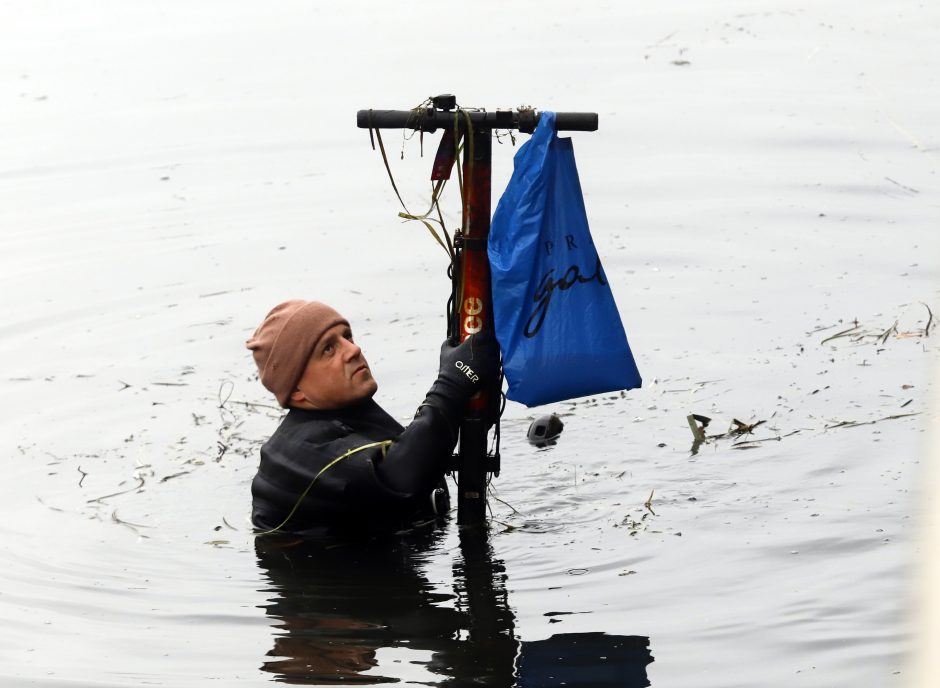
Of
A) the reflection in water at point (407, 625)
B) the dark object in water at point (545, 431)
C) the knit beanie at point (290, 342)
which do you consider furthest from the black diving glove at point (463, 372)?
the dark object in water at point (545, 431)

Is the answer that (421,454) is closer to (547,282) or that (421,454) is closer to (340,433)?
(340,433)

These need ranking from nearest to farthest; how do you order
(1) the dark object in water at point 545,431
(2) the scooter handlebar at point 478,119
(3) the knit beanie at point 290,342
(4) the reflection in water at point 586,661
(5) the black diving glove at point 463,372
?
(4) the reflection in water at point 586,661 < (2) the scooter handlebar at point 478,119 < (5) the black diving glove at point 463,372 < (3) the knit beanie at point 290,342 < (1) the dark object in water at point 545,431

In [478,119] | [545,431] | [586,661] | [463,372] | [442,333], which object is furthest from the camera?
[442,333]

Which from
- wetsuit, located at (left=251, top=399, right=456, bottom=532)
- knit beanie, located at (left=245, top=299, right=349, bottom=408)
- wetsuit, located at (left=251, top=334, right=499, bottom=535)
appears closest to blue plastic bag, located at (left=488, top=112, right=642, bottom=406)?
wetsuit, located at (left=251, top=334, right=499, bottom=535)

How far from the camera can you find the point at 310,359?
5.60 m

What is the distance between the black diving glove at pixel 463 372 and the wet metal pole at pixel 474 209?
0.07m

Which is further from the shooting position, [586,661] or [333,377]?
[333,377]

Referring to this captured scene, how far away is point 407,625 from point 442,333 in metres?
3.87

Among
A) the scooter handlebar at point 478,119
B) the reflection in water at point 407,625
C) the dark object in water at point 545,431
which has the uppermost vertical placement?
the scooter handlebar at point 478,119

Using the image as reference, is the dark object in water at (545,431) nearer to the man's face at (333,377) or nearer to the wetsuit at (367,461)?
the wetsuit at (367,461)

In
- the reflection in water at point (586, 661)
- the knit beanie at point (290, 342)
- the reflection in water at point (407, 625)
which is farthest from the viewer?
the knit beanie at point (290, 342)

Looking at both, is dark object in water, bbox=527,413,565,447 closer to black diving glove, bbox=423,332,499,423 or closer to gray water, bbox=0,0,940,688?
gray water, bbox=0,0,940,688

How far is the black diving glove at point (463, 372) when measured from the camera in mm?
5230

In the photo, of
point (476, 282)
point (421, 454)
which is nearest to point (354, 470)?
point (421, 454)
